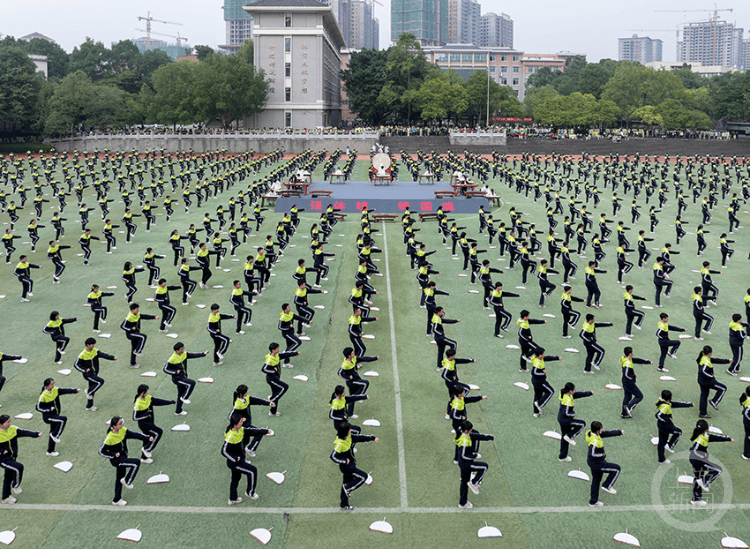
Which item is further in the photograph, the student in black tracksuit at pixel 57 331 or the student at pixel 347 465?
the student in black tracksuit at pixel 57 331

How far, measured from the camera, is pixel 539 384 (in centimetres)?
1191

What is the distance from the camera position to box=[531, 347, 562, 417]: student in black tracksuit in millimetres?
11898

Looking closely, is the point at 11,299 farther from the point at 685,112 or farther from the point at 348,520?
the point at 685,112

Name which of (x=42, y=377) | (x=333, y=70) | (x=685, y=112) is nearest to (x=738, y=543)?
(x=42, y=377)

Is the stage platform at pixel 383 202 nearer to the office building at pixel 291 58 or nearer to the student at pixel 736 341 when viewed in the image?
the student at pixel 736 341

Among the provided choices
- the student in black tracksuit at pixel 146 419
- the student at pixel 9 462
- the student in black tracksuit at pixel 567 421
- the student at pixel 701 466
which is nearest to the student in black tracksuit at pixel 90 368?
the student in black tracksuit at pixel 146 419

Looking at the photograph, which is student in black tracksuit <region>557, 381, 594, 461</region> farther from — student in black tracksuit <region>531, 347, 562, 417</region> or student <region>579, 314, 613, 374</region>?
student <region>579, 314, 613, 374</region>

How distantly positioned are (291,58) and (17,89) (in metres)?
35.0

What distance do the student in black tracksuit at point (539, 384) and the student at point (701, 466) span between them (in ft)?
9.11

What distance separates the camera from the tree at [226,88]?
77.9 m

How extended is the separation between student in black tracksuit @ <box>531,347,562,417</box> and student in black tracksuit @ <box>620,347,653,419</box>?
3.96 feet

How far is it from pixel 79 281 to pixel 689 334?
756 inches

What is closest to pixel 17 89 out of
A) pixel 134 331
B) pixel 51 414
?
pixel 134 331

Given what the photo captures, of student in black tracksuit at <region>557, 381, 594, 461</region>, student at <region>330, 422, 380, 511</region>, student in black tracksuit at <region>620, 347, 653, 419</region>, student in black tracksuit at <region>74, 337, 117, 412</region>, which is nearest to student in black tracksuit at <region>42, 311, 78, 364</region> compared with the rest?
student in black tracksuit at <region>74, 337, 117, 412</region>
